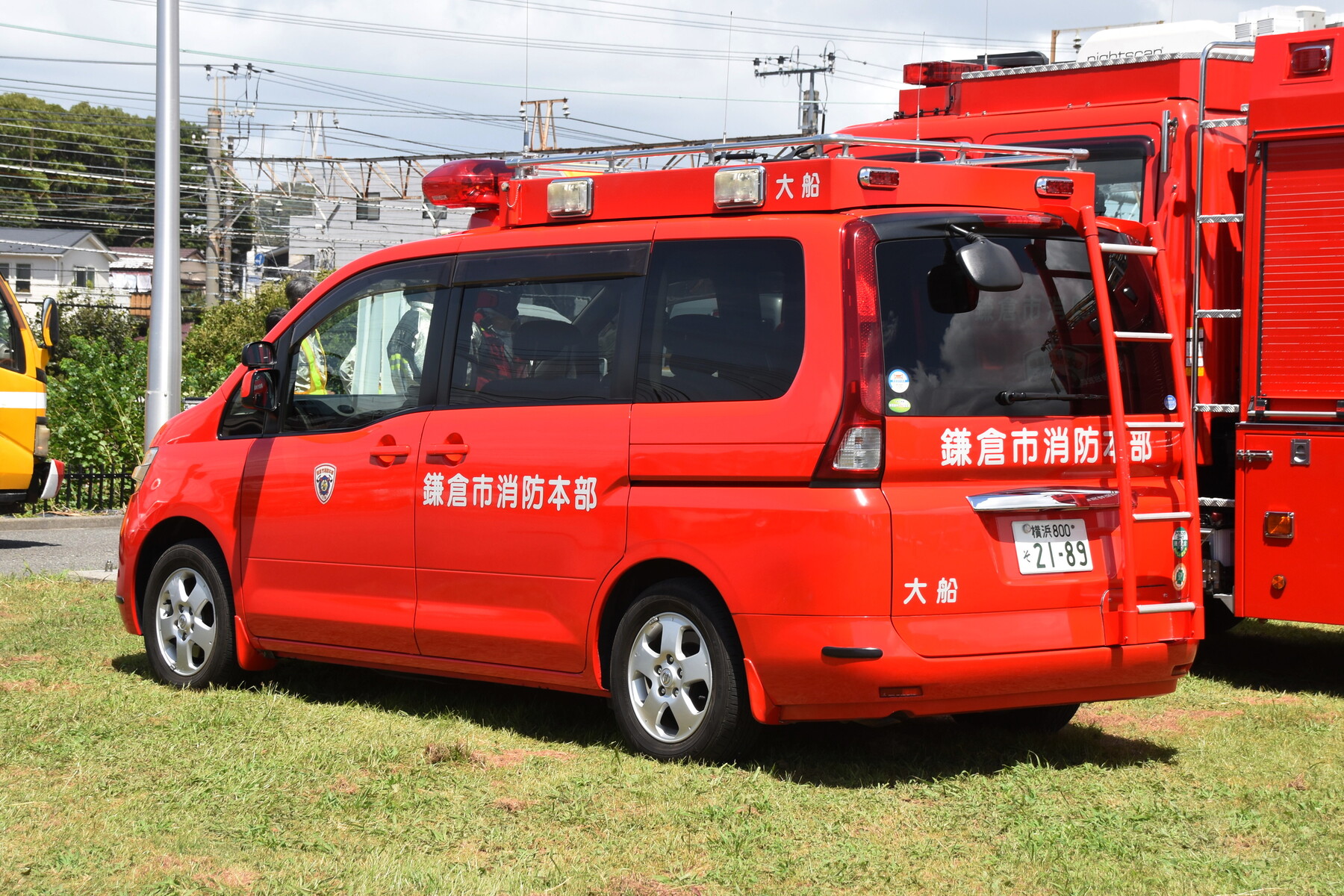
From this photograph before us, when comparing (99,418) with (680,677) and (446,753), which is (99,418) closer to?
(446,753)

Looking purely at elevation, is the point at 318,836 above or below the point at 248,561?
below

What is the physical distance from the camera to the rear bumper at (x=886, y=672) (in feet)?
17.7

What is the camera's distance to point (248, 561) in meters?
7.43

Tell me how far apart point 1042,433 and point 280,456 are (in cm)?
357

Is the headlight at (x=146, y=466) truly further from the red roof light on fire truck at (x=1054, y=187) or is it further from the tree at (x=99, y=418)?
the tree at (x=99, y=418)

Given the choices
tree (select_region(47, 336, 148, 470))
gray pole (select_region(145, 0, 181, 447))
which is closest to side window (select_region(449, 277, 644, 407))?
gray pole (select_region(145, 0, 181, 447))

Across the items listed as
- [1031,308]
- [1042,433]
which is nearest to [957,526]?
[1042,433]

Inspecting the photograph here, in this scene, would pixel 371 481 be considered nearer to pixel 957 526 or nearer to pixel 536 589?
pixel 536 589

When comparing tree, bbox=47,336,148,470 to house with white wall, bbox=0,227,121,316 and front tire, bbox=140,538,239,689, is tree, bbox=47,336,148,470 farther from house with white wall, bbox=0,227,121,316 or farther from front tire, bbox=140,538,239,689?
house with white wall, bbox=0,227,121,316

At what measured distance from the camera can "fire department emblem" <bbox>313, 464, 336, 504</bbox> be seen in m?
7.05

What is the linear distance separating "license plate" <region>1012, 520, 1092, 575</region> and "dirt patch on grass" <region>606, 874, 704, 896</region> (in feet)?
6.00

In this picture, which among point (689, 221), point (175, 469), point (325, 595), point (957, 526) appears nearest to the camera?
point (957, 526)

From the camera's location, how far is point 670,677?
595 centimetres

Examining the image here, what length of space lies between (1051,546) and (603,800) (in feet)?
6.07
